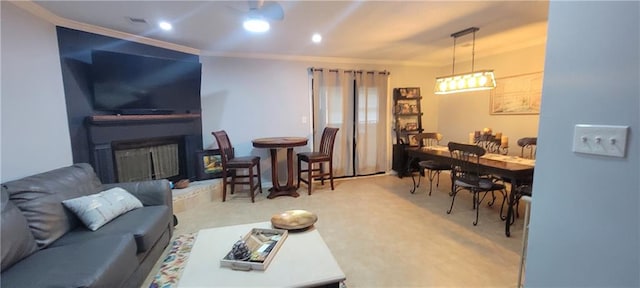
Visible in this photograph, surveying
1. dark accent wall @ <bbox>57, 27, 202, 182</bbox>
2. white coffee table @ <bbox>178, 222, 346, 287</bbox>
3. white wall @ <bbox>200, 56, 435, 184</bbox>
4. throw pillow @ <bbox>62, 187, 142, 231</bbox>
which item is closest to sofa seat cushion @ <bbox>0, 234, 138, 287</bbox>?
throw pillow @ <bbox>62, 187, 142, 231</bbox>

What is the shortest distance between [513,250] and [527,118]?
2.39m

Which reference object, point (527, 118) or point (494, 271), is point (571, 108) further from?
point (527, 118)

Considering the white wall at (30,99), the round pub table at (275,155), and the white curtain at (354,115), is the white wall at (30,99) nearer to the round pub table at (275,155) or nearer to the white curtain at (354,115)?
the round pub table at (275,155)

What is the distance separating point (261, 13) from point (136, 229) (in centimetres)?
180

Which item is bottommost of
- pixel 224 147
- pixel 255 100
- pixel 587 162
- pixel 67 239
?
pixel 67 239

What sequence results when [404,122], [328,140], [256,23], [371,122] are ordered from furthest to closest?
[404,122] → [371,122] → [328,140] → [256,23]

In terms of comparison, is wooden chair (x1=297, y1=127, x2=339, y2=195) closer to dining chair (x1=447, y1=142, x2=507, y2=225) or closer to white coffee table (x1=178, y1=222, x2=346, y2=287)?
dining chair (x1=447, y1=142, x2=507, y2=225)

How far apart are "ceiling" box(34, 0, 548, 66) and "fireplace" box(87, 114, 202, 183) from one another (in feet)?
3.33

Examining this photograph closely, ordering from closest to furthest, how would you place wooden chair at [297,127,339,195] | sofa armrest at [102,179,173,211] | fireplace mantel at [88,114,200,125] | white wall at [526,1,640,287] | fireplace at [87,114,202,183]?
white wall at [526,1,640,287]
sofa armrest at [102,179,173,211]
fireplace mantel at [88,114,200,125]
fireplace at [87,114,202,183]
wooden chair at [297,127,339,195]

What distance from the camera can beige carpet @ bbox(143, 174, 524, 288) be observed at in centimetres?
203

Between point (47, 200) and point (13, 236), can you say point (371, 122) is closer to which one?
point (47, 200)

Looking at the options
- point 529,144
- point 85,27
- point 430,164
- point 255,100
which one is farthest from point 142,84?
point 529,144

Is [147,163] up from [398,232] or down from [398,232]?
up

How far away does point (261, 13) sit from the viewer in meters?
2.06
